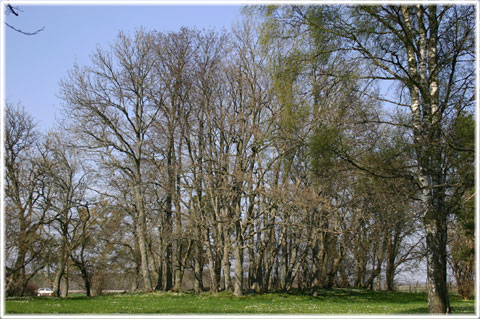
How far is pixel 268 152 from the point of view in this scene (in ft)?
75.5

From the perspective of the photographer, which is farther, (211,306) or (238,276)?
(238,276)

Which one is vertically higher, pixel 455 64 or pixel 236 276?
pixel 455 64

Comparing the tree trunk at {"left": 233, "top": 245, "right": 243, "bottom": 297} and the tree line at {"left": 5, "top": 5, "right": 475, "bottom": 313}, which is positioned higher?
the tree line at {"left": 5, "top": 5, "right": 475, "bottom": 313}

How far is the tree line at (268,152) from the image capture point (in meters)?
9.66

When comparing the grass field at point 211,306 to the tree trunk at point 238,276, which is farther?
the tree trunk at point 238,276

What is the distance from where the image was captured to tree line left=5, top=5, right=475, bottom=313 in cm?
966

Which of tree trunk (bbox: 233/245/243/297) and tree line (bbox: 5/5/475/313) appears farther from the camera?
tree trunk (bbox: 233/245/243/297)

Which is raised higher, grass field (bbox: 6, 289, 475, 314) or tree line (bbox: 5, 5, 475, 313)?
tree line (bbox: 5, 5, 475, 313)

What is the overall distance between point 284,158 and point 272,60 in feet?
37.5

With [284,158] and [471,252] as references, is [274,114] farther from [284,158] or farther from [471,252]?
[471,252]

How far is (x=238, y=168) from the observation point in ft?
65.1

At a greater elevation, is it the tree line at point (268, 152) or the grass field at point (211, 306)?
the tree line at point (268, 152)

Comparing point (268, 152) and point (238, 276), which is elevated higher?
point (268, 152)

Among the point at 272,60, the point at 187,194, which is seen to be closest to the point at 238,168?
the point at 187,194
